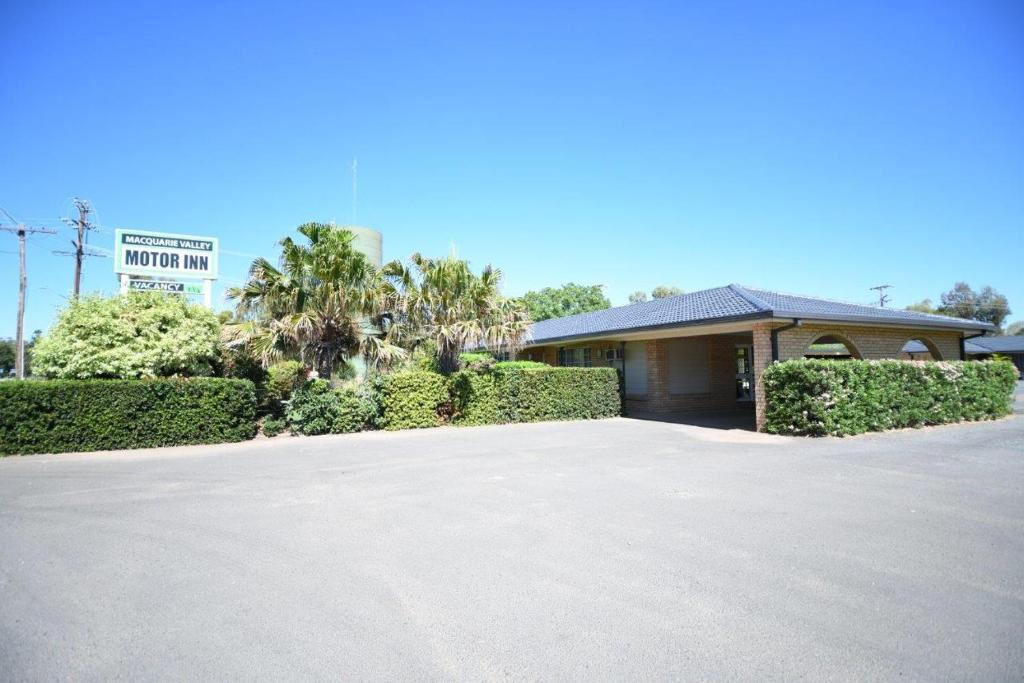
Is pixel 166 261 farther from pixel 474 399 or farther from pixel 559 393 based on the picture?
pixel 559 393

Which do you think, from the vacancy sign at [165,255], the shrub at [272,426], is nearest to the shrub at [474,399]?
the shrub at [272,426]

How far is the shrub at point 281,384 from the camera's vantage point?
15.3m

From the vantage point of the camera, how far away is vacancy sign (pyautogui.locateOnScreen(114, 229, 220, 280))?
1655cm

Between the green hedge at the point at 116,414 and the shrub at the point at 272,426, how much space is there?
0.64 metres

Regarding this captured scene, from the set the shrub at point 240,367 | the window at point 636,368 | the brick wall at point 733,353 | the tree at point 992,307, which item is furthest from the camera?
the tree at point 992,307

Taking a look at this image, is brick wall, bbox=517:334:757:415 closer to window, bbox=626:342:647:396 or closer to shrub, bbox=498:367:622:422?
window, bbox=626:342:647:396

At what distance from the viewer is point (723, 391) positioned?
67.8 feet

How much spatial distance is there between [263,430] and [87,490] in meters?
6.11

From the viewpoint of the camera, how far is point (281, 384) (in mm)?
17062

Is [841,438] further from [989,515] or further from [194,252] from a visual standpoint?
[194,252]

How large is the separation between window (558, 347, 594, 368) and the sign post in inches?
525

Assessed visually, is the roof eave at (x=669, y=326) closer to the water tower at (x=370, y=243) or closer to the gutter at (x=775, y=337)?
the gutter at (x=775, y=337)

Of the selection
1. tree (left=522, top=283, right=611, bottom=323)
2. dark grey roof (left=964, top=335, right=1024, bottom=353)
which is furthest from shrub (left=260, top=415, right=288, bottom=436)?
dark grey roof (left=964, top=335, right=1024, bottom=353)

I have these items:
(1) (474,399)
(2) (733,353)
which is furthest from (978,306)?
(1) (474,399)
